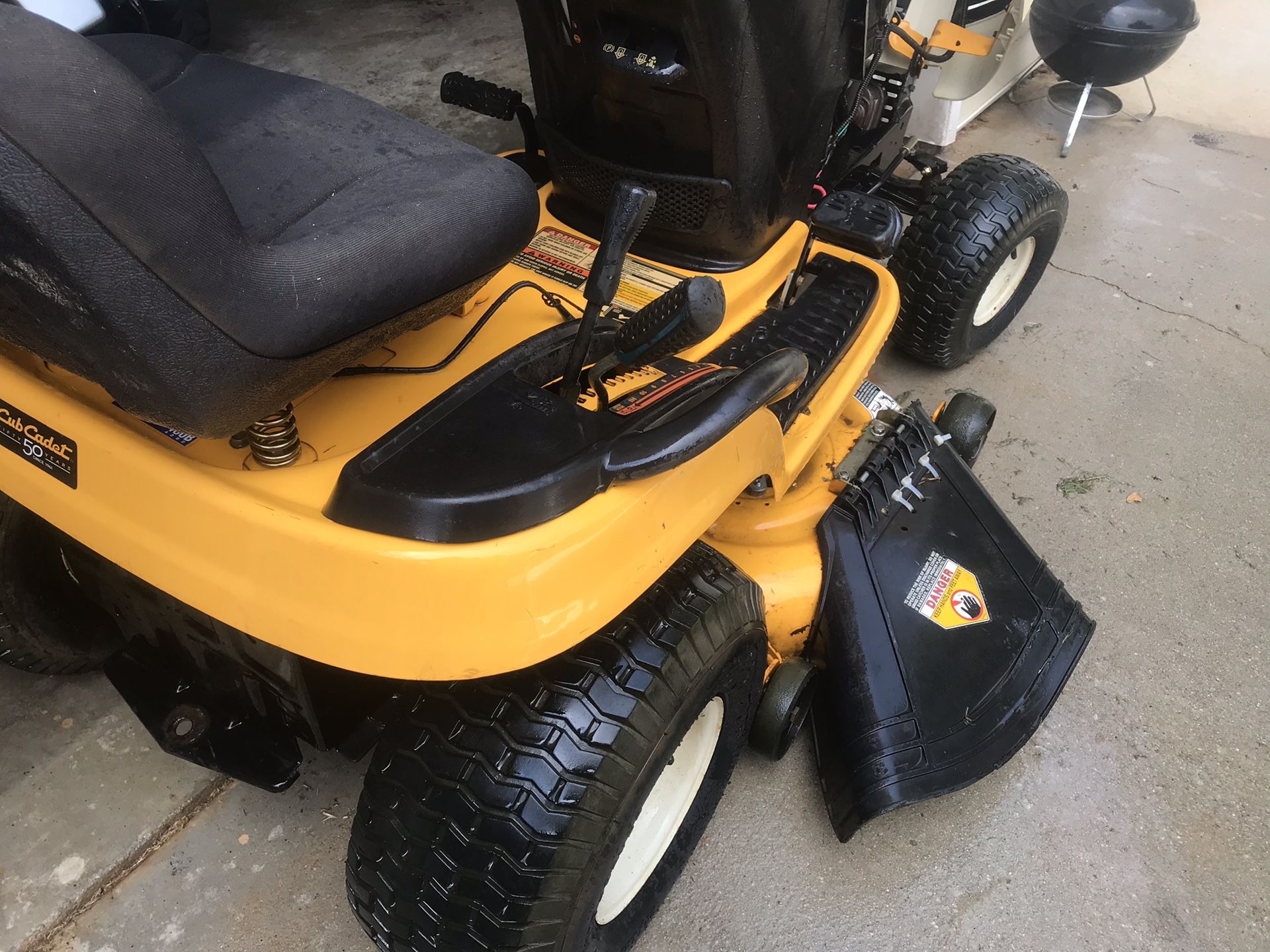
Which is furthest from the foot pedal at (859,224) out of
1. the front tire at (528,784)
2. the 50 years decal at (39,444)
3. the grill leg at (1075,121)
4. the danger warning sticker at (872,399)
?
the grill leg at (1075,121)

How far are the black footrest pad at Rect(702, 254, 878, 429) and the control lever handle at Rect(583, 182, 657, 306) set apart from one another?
39cm

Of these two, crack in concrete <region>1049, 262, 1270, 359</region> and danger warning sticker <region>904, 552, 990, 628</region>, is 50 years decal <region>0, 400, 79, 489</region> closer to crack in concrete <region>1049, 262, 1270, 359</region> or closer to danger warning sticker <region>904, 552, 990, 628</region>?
danger warning sticker <region>904, 552, 990, 628</region>

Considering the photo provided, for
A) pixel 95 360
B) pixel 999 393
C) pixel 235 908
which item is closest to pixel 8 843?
pixel 235 908

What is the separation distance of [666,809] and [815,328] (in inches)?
29.9

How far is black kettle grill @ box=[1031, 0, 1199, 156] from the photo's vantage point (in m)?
2.63

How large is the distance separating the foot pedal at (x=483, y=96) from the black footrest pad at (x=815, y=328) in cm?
61

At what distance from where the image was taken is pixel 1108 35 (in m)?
2.65

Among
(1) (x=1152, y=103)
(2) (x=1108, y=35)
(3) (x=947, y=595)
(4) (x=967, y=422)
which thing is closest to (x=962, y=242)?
(4) (x=967, y=422)

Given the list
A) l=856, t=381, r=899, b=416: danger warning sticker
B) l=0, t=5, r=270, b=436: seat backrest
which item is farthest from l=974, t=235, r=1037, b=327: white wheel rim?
l=0, t=5, r=270, b=436: seat backrest

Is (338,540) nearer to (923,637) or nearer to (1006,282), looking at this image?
(923,637)

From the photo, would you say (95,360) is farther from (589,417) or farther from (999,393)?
(999,393)

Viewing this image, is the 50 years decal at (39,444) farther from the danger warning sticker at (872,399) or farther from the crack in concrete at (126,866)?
the danger warning sticker at (872,399)

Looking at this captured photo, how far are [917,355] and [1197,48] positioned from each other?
2.93 metres

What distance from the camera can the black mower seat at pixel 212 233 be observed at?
0.58 meters
